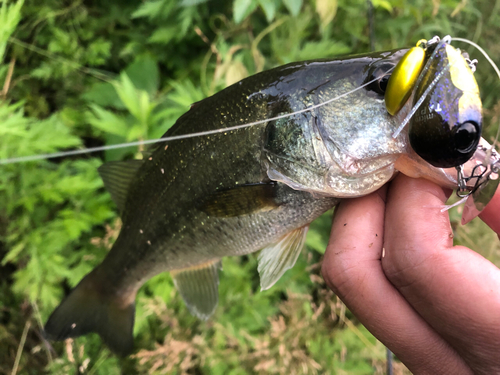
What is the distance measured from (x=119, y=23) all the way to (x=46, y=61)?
1.97ft

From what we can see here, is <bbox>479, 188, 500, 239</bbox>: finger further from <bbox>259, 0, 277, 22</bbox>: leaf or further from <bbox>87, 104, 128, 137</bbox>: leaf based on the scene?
<bbox>87, 104, 128, 137</bbox>: leaf

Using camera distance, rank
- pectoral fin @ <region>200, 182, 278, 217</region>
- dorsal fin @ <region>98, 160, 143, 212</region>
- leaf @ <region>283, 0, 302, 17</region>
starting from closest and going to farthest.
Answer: pectoral fin @ <region>200, 182, 278, 217</region> < dorsal fin @ <region>98, 160, 143, 212</region> < leaf @ <region>283, 0, 302, 17</region>

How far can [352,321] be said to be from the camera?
206cm

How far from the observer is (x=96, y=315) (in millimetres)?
1456

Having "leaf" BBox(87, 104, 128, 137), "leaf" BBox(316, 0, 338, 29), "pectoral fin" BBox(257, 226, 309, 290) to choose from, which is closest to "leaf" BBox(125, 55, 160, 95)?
"leaf" BBox(87, 104, 128, 137)

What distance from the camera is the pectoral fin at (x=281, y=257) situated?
1116mm

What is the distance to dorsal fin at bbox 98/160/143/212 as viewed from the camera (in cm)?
132

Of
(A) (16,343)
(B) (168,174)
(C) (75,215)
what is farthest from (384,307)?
(A) (16,343)

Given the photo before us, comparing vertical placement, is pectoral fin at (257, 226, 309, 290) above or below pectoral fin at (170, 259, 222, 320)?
above

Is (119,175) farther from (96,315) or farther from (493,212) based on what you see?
(493,212)

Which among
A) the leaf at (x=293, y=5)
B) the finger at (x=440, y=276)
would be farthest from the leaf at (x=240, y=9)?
the finger at (x=440, y=276)

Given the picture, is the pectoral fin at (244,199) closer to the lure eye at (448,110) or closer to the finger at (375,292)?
the finger at (375,292)

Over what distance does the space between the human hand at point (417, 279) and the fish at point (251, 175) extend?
0.28 feet

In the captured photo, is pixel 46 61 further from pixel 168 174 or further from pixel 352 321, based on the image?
pixel 352 321
